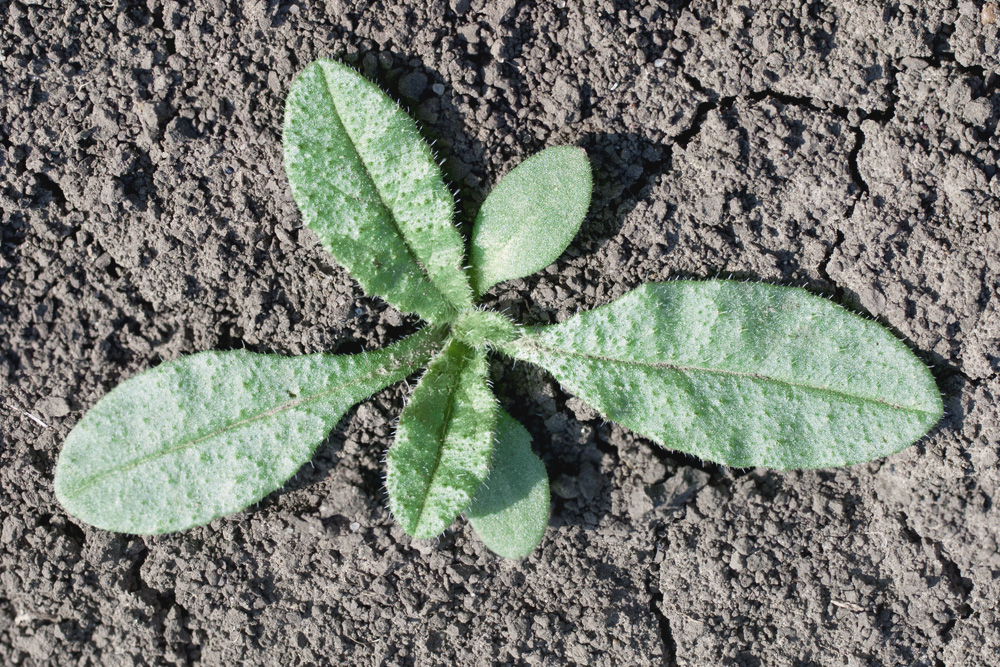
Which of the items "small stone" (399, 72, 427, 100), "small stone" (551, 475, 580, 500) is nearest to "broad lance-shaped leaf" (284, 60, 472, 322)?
"small stone" (399, 72, 427, 100)

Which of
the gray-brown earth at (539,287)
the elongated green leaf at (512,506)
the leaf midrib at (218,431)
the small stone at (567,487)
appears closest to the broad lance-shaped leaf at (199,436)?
the leaf midrib at (218,431)

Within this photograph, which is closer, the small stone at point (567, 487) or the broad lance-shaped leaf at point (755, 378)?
the broad lance-shaped leaf at point (755, 378)

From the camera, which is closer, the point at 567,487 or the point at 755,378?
the point at 755,378

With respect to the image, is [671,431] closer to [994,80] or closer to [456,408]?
[456,408]

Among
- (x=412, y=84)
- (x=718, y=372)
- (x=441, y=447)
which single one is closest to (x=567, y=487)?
(x=441, y=447)

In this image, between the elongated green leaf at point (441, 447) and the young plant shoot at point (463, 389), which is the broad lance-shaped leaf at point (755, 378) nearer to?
the young plant shoot at point (463, 389)

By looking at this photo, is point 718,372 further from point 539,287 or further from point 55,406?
point 55,406

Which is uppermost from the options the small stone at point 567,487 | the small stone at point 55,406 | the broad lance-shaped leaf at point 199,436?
the small stone at point 567,487

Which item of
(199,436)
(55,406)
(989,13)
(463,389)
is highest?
(989,13)
